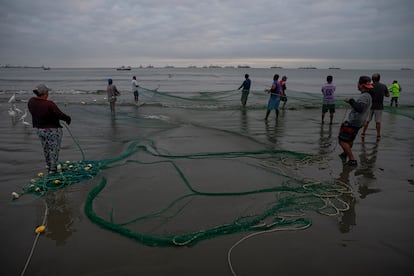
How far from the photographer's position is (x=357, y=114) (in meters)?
5.22

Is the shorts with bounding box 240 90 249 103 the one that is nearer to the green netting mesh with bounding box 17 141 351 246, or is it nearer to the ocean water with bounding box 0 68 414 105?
the ocean water with bounding box 0 68 414 105

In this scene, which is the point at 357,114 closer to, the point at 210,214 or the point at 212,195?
the point at 212,195

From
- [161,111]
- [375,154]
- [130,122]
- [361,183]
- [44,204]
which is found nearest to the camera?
[44,204]

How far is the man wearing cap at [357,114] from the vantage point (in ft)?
16.8

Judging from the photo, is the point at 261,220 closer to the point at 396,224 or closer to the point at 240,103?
the point at 396,224

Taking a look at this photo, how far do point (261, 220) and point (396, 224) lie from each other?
1710mm

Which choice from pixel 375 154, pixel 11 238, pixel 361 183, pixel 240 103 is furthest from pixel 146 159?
pixel 240 103

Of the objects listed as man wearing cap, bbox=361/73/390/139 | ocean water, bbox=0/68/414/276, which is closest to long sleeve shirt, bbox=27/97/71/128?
ocean water, bbox=0/68/414/276

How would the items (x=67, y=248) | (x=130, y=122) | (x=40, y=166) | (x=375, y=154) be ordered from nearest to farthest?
(x=67, y=248), (x=40, y=166), (x=375, y=154), (x=130, y=122)

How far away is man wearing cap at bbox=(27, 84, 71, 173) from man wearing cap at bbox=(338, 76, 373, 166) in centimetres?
527

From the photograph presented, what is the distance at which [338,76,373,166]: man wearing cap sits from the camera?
5109mm

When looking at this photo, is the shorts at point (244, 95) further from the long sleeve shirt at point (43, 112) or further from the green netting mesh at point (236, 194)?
the long sleeve shirt at point (43, 112)

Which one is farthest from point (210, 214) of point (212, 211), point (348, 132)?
point (348, 132)

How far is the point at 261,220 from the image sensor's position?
3400mm
